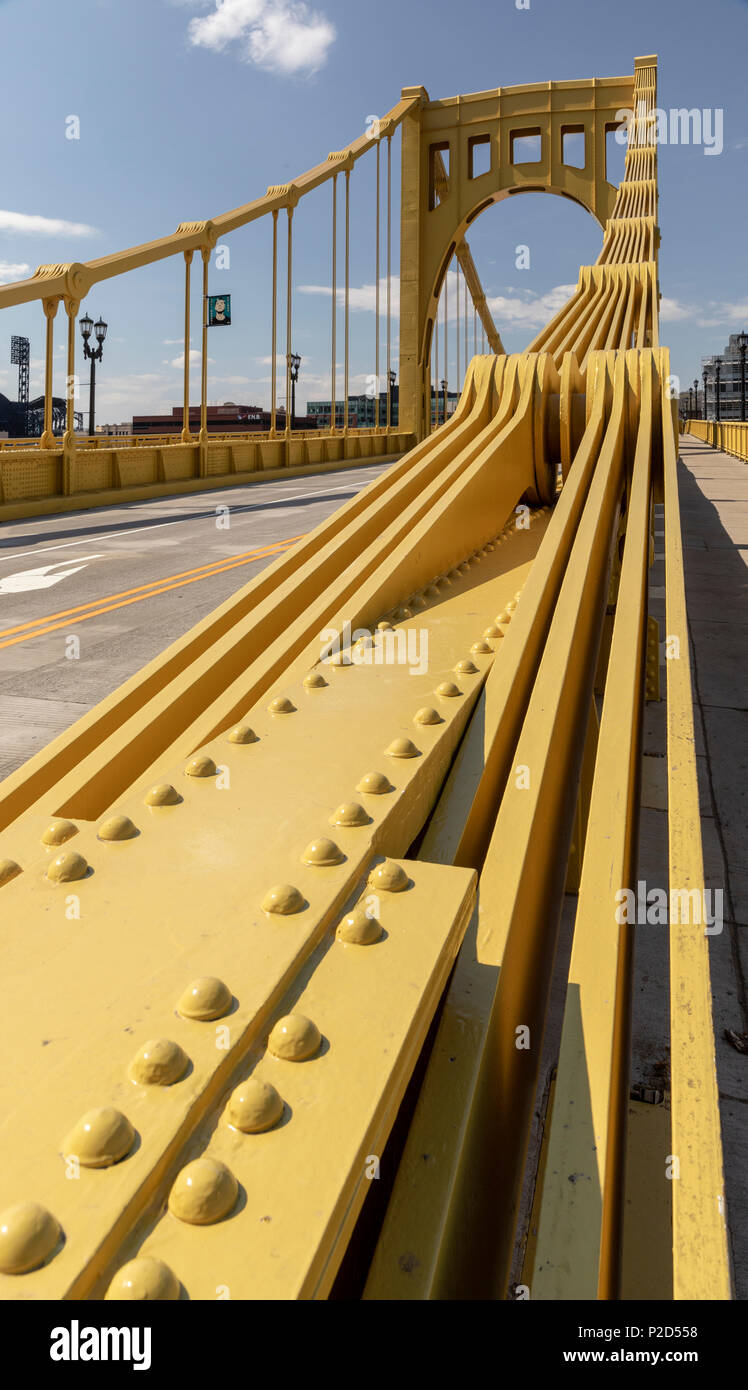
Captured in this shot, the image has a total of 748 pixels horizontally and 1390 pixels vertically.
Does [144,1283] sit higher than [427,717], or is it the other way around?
Answer: [427,717]

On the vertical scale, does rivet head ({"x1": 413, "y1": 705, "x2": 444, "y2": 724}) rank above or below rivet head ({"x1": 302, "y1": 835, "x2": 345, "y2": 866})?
above

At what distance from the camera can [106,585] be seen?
9.42 meters

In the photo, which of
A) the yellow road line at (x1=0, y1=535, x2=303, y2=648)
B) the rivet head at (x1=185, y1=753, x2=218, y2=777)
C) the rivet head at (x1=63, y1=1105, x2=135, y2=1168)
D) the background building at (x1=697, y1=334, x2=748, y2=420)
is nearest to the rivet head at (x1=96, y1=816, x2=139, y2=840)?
the rivet head at (x1=185, y1=753, x2=218, y2=777)

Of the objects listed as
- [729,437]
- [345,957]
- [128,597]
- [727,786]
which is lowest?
[727,786]

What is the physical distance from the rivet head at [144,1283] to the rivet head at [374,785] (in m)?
1.20

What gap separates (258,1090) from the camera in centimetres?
120

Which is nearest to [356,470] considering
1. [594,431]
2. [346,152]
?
[346,152]

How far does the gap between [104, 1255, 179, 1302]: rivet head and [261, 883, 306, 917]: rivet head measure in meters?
0.66

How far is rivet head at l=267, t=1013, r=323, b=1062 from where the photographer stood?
1.29 m

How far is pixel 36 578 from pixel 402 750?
8414mm

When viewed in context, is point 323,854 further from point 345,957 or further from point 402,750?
point 402,750

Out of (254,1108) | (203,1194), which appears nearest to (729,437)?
(254,1108)

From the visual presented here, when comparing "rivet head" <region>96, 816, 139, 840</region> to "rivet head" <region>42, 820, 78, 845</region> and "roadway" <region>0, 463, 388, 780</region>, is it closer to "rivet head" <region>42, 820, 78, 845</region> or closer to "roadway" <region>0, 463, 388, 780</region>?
"rivet head" <region>42, 820, 78, 845</region>
